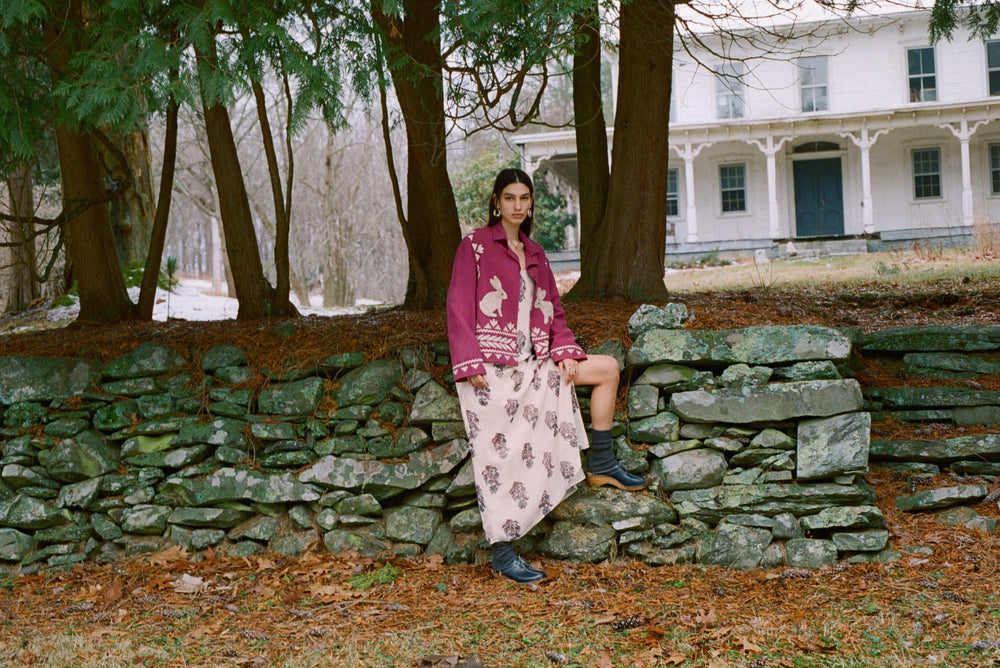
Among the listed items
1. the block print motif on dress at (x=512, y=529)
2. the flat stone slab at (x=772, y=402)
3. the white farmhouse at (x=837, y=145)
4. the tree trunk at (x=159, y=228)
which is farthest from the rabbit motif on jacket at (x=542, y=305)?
the white farmhouse at (x=837, y=145)

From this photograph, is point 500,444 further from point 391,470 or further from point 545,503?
point 391,470

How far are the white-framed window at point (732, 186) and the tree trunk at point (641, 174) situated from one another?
14876mm

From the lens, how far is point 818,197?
20.1 m

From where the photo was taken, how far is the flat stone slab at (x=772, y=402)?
14.3ft

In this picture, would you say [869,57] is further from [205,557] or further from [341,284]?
[205,557]

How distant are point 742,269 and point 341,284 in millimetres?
11797

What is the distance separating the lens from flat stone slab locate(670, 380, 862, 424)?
436 cm

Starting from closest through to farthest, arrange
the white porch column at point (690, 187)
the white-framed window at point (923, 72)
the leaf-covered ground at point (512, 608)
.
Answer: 1. the leaf-covered ground at point (512, 608)
2. the white porch column at point (690, 187)
3. the white-framed window at point (923, 72)

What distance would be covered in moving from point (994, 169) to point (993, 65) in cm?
219

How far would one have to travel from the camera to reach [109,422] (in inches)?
200

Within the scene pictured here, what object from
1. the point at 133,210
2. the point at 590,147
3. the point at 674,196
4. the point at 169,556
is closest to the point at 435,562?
the point at 169,556

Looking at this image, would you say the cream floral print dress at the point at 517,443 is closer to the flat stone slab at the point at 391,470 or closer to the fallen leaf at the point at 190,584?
the flat stone slab at the point at 391,470

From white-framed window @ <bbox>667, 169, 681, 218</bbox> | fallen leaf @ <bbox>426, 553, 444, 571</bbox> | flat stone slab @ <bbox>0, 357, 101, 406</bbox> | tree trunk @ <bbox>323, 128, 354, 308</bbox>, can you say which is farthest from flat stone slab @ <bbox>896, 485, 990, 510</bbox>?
tree trunk @ <bbox>323, 128, 354, 308</bbox>

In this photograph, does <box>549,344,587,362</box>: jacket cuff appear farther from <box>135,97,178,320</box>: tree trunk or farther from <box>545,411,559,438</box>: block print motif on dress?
<box>135,97,178,320</box>: tree trunk
